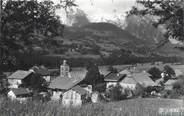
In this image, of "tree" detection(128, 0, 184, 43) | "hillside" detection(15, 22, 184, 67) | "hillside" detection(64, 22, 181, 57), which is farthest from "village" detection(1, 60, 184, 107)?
"hillside" detection(64, 22, 181, 57)

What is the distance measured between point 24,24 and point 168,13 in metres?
5.93

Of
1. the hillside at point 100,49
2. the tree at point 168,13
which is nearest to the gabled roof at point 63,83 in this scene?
the hillside at point 100,49

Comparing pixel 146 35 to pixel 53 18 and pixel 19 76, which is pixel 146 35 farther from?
pixel 53 18

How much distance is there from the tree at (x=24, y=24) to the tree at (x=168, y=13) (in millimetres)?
3764

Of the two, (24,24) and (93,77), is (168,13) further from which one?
(93,77)

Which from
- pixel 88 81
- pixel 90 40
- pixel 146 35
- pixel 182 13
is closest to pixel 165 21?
pixel 182 13

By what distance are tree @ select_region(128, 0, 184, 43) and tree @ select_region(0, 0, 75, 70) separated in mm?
3764

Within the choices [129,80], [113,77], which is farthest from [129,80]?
[113,77]

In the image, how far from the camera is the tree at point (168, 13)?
1171 centimetres

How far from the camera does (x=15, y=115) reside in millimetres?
5516

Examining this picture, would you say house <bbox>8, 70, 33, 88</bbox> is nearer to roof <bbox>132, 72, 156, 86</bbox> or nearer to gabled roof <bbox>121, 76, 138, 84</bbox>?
gabled roof <bbox>121, 76, 138, 84</bbox>

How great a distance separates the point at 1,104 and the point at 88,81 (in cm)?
5385

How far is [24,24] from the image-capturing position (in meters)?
11.6

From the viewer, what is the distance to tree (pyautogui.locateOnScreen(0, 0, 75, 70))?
11.0 meters
